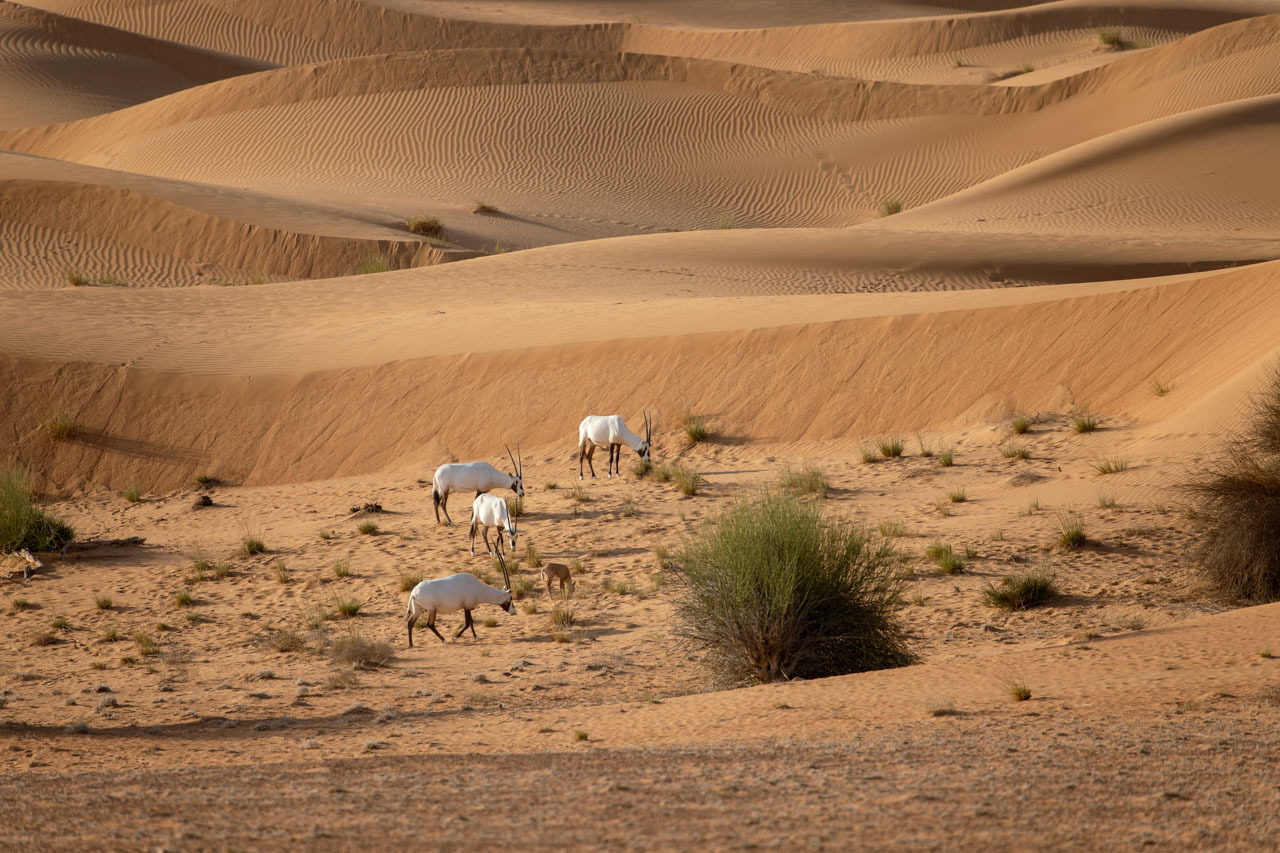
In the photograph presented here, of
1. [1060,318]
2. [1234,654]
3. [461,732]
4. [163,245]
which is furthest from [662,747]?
[163,245]

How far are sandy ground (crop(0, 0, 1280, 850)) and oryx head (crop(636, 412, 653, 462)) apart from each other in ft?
1.27

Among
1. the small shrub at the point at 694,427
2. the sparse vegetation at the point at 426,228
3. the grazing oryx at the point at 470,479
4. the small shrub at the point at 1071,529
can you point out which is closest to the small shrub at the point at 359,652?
the grazing oryx at the point at 470,479

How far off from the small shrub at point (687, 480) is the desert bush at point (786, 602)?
5.64m

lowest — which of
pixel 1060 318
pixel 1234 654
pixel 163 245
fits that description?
pixel 1234 654

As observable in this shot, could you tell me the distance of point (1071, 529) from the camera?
13086mm

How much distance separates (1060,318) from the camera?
60.4ft

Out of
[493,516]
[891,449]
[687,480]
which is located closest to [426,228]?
[687,480]

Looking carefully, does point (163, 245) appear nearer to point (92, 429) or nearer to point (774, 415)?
point (92, 429)

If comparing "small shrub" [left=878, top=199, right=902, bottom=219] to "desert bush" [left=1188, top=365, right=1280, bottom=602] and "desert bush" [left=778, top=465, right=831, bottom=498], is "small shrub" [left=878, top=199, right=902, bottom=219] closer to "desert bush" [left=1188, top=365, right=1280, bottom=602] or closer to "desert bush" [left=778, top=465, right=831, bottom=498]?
"desert bush" [left=778, top=465, right=831, bottom=498]

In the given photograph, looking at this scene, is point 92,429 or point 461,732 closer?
point 461,732

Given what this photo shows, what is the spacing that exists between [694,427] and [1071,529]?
6.37m

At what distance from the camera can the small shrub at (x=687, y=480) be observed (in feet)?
51.6

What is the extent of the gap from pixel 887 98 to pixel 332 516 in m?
40.8

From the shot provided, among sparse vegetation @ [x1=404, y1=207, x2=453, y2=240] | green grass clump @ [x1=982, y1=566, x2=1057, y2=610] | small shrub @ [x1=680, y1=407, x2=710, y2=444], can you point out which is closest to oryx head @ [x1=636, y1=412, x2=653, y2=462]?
small shrub @ [x1=680, y1=407, x2=710, y2=444]
